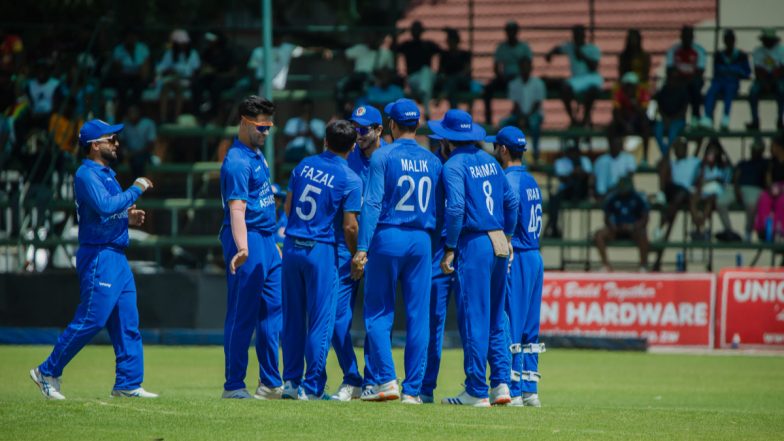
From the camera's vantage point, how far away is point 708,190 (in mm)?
23297

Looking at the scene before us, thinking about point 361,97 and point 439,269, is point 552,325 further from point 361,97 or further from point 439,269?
point 439,269

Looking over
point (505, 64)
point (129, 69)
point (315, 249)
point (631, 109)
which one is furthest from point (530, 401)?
point (129, 69)

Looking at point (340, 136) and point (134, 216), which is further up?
point (340, 136)

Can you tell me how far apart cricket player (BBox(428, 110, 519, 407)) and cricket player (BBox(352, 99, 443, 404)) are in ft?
0.73

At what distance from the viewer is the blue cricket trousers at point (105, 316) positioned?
36.0 ft

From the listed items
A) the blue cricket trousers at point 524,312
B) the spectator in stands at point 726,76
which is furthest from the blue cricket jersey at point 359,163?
the spectator in stands at point 726,76

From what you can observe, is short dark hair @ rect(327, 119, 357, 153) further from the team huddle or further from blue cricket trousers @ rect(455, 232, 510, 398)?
blue cricket trousers @ rect(455, 232, 510, 398)

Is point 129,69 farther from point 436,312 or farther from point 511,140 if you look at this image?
point 436,312

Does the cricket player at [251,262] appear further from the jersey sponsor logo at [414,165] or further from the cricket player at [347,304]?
the jersey sponsor logo at [414,165]

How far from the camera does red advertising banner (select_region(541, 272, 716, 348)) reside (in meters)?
20.5

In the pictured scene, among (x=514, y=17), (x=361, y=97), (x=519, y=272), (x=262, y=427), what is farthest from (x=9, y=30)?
(x=262, y=427)

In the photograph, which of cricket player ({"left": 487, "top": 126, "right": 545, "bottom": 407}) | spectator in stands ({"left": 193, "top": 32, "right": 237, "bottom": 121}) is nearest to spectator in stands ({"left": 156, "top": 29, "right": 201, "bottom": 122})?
spectator in stands ({"left": 193, "top": 32, "right": 237, "bottom": 121})

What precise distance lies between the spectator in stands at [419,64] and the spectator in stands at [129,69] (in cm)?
482

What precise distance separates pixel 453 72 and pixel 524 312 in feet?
43.9
